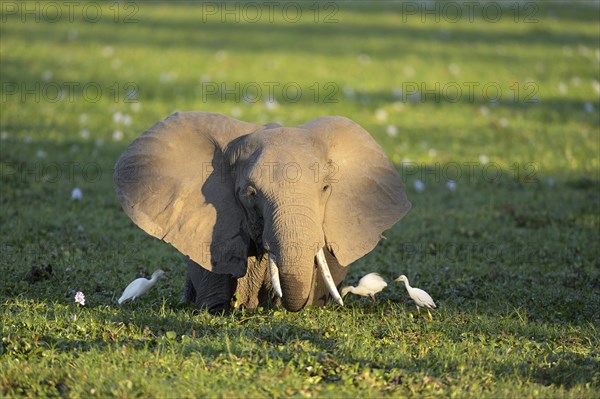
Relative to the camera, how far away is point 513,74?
60.0 ft

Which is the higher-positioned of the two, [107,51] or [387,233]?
[107,51]

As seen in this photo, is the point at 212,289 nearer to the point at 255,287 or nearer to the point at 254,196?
the point at 255,287

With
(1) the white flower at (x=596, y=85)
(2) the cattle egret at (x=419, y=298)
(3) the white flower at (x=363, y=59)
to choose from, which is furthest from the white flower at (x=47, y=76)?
(2) the cattle egret at (x=419, y=298)

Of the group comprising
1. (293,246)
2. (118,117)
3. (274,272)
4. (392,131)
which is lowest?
(392,131)

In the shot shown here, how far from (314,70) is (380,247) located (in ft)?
28.0

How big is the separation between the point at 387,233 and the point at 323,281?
115 inches

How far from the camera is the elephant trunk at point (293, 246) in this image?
657 centimetres

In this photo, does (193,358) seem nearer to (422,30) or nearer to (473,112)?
(473,112)

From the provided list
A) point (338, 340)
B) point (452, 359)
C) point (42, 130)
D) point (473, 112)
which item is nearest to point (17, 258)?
point (338, 340)

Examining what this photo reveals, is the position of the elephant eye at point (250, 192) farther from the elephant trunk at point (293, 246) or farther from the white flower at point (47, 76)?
the white flower at point (47, 76)

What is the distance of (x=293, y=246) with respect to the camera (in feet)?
21.6

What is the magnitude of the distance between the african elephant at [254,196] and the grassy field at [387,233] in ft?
1.11

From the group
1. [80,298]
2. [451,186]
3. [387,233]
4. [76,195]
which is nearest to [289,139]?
[80,298]

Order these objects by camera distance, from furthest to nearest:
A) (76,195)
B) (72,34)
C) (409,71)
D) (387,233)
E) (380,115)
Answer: (72,34)
(409,71)
(380,115)
(76,195)
(387,233)
